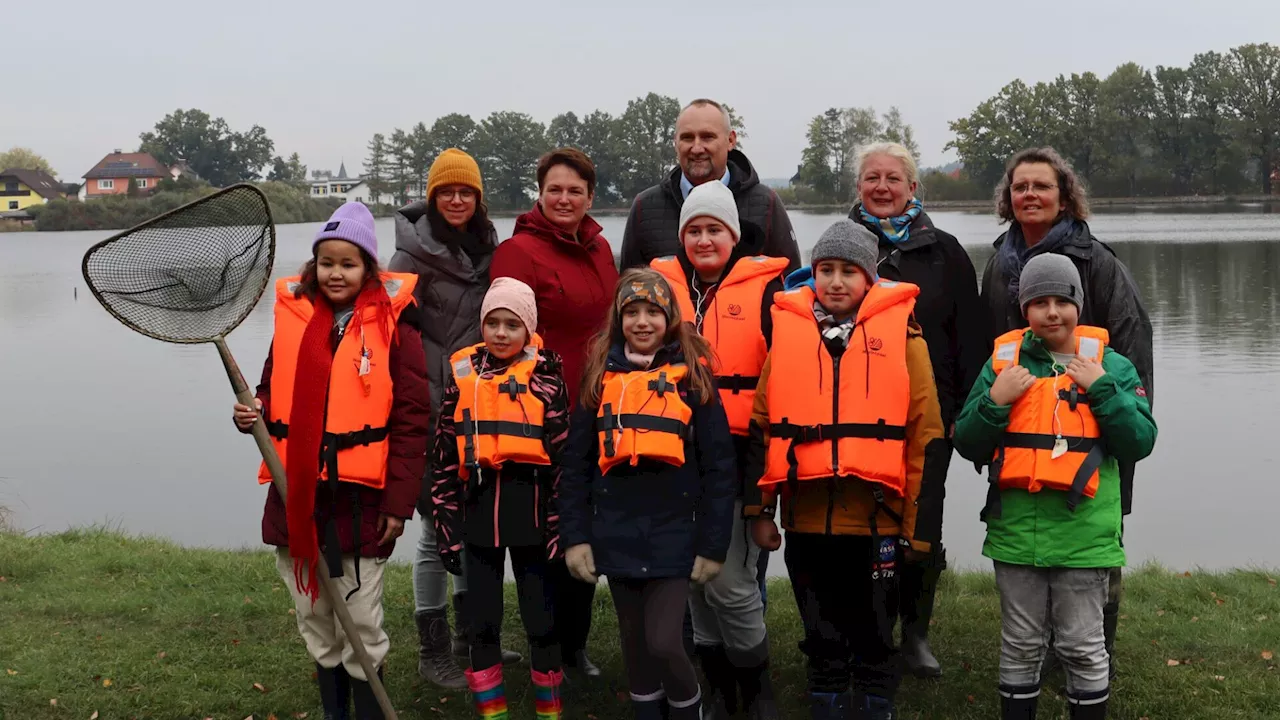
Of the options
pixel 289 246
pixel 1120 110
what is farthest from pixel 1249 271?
pixel 1120 110

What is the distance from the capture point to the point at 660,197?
184 inches

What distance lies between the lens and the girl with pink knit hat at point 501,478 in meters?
3.83

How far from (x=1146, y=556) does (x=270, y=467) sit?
6620 mm

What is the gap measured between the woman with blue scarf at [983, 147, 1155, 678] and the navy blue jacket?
140 cm

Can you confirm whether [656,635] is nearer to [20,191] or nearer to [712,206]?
[712,206]

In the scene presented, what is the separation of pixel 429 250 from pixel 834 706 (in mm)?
2420

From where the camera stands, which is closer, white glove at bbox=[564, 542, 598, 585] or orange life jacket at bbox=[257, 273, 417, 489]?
white glove at bbox=[564, 542, 598, 585]

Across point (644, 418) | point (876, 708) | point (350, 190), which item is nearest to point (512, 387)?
point (644, 418)

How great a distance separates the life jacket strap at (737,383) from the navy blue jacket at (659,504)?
24 cm

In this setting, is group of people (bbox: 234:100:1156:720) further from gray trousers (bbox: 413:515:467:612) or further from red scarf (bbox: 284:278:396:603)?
gray trousers (bbox: 413:515:467:612)

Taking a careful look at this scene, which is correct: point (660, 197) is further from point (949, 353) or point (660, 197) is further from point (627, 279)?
point (949, 353)

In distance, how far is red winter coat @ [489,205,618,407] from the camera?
4.43 m

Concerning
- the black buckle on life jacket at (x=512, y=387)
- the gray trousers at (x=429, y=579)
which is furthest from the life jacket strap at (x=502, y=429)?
the gray trousers at (x=429, y=579)

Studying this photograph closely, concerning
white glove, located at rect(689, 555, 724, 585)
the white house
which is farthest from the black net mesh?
the white house
